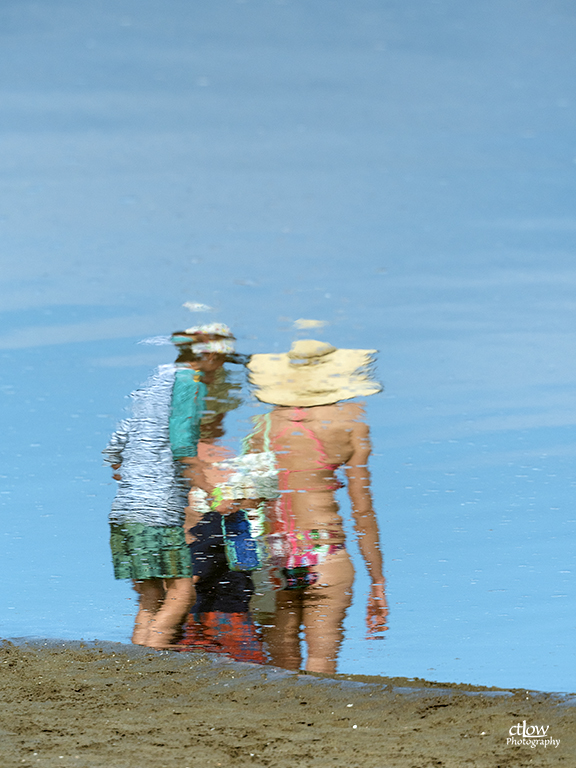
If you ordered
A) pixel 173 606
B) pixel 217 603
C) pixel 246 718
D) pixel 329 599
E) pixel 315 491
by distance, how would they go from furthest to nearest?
pixel 217 603
pixel 173 606
pixel 315 491
pixel 246 718
pixel 329 599

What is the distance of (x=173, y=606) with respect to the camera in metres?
5.21

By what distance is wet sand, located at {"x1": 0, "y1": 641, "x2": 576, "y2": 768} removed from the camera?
3.70 m

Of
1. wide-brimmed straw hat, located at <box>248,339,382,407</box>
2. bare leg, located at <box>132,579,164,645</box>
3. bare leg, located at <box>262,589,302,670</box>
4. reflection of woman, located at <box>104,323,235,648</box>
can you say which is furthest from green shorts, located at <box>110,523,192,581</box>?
wide-brimmed straw hat, located at <box>248,339,382,407</box>

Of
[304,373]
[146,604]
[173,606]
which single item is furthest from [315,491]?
[146,604]

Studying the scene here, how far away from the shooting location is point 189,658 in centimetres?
575

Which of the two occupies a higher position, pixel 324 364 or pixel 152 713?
pixel 324 364

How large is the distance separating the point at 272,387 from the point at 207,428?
55 cm

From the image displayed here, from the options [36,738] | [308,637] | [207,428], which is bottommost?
[36,738]

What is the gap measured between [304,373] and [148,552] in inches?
64.2

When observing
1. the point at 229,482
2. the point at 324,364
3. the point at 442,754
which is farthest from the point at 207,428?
the point at 442,754

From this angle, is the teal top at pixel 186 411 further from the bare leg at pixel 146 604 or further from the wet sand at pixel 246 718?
the wet sand at pixel 246 718

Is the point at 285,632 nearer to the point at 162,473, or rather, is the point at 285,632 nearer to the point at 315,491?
the point at 315,491

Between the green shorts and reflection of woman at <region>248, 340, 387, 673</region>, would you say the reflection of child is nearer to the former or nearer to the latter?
the green shorts

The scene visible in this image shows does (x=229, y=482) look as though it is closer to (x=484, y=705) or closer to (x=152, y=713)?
(x=152, y=713)
